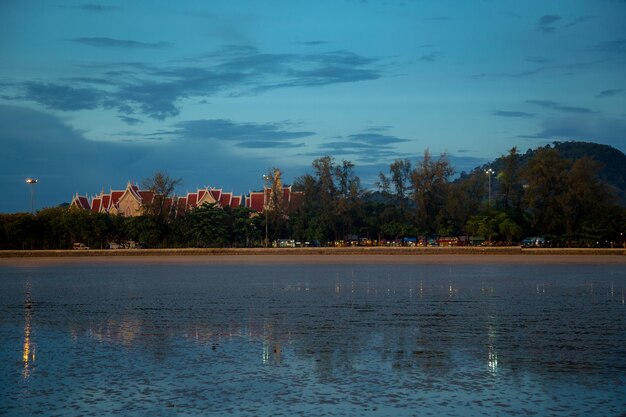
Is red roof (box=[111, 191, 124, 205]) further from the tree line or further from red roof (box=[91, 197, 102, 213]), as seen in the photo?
the tree line

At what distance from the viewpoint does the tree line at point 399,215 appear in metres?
76.2

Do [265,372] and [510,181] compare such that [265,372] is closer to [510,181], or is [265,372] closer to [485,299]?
[485,299]

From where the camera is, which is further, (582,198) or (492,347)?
(582,198)

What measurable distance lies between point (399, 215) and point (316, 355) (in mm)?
73545

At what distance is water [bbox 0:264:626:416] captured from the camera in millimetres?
10734

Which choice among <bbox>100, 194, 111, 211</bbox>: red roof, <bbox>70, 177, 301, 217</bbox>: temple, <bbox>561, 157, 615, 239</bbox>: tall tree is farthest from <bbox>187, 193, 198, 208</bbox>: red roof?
<bbox>561, 157, 615, 239</bbox>: tall tree

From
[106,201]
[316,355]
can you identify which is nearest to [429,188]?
[106,201]

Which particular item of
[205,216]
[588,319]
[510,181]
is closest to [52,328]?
[588,319]

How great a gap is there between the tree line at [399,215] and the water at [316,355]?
50.3 m

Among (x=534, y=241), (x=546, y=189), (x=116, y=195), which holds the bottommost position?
(x=534, y=241)

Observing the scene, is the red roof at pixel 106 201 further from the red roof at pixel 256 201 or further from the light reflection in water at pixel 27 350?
the light reflection in water at pixel 27 350

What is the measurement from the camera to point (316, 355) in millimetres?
14406

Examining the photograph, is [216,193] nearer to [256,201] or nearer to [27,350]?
[256,201]

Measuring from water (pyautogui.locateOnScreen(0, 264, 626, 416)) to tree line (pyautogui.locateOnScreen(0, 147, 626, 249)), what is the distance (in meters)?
50.3
